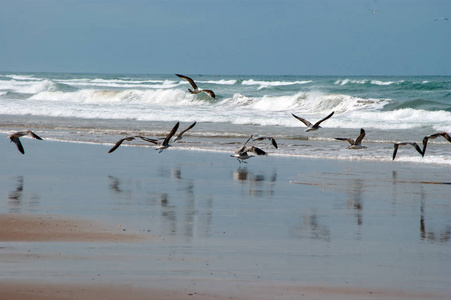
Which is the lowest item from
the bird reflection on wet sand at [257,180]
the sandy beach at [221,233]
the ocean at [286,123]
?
the sandy beach at [221,233]

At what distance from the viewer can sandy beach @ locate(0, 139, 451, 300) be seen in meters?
5.34

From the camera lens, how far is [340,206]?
911 cm

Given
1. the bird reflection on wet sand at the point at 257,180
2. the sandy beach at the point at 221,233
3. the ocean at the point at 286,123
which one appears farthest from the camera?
the ocean at the point at 286,123

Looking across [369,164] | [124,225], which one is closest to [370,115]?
[369,164]

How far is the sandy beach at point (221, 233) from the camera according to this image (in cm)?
534

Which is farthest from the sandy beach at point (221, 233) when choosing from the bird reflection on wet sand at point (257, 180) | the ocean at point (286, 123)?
the ocean at point (286, 123)

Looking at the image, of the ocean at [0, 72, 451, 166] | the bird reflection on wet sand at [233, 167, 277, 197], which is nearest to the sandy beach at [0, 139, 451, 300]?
the bird reflection on wet sand at [233, 167, 277, 197]

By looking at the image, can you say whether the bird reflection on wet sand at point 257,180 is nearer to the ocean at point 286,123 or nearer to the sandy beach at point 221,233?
the sandy beach at point 221,233

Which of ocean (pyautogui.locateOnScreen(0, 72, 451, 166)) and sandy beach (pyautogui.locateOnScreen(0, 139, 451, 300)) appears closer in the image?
sandy beach (pyautogui.locateOnScreen(0, 139, 451, 300))

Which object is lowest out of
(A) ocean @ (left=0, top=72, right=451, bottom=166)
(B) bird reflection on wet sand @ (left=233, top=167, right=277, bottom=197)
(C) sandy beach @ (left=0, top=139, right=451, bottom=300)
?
(C) sandy beach @ (left=0, top=139, right=451, bottom=300)

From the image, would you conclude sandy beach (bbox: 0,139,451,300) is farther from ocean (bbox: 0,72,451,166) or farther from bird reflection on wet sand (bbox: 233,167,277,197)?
ocean (bbox: 0,72,451,166)

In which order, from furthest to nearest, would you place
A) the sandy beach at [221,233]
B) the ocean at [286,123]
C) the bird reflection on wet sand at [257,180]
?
the ocean at [286,123]
the bird reflection on wet sand at [257,180]
the sandy beach at [221,233]

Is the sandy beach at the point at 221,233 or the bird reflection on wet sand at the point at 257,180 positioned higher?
the bird reflection on wet sand at the point at 257,180

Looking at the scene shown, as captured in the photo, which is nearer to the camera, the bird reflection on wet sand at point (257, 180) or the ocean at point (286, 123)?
the bird reflection on wet sand at point (257, 180)
